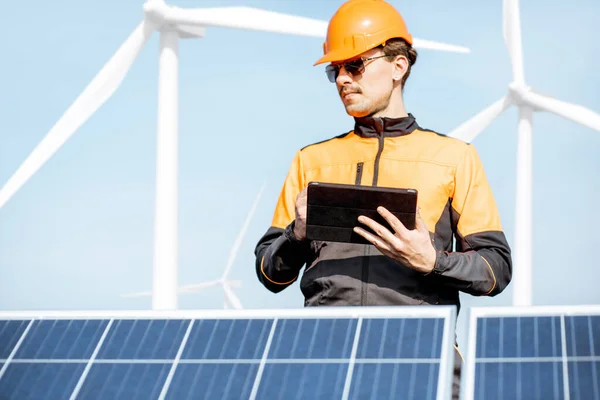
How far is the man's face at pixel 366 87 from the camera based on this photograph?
809 centimetres

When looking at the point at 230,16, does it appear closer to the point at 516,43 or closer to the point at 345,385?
the point at 516,43

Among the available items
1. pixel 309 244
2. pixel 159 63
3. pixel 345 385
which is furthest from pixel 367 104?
pixel 159 63

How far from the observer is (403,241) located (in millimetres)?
7102

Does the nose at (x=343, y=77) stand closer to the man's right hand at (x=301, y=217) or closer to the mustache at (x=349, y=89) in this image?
the mustache at (x=349, y=89)

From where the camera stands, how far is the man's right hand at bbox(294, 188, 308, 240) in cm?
743

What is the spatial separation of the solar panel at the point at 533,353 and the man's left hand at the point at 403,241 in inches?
23.5

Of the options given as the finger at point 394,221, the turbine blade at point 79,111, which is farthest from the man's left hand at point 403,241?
the turbine blade at point 79,111

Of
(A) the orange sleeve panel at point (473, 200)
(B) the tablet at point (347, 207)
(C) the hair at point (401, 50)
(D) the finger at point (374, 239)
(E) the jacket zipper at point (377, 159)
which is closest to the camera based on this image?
(B) the tablet at point (347, 207)

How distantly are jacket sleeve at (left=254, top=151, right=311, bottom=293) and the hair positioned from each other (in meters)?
0.97

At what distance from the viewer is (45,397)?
666cm

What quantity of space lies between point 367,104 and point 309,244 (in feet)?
3.50

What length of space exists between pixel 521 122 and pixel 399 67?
27.6 metres

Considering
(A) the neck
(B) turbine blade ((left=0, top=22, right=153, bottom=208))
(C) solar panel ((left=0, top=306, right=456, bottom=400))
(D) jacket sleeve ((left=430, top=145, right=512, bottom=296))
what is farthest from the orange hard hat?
(B) turbine blade ((left=0, top=22, right=153, bottom=208))

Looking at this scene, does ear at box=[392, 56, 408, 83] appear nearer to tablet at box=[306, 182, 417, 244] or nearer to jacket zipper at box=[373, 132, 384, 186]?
jacket zipper at box=[373, 132, 384, 186]
